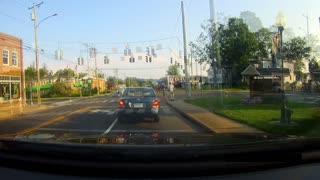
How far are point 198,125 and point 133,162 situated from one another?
14.4m

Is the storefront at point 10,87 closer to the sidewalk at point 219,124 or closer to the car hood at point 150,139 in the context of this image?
the sidewalk at point 219,124

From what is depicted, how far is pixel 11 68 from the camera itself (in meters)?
46.8

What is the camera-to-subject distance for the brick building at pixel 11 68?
147ft

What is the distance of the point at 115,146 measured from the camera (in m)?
3.28

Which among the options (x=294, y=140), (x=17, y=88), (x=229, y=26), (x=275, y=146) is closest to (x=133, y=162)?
(x=275, y=146)

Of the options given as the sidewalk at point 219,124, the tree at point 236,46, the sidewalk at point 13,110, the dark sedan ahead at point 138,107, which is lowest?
the sidewalk at point 13,110

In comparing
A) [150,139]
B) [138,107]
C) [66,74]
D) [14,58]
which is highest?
[66,74]

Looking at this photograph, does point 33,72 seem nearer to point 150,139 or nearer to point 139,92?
point 139,92

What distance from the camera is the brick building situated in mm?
44844

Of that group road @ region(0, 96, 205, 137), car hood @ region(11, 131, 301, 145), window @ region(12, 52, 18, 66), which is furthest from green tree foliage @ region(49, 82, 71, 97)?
car hood @ region(11, 131, 301, 145)

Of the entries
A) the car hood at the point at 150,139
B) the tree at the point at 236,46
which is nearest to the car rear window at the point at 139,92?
the tree at the point at 236,46

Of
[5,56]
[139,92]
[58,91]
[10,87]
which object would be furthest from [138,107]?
[58,91]

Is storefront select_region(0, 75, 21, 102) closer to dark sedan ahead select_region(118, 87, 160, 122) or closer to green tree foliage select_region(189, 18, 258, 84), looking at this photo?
green tree foliage select_region(189, 18, 258, 84)

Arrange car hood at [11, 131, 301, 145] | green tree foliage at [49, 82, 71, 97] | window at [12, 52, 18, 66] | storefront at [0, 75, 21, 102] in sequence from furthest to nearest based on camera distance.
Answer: green tree foliage at [49, 82, 71, 97], window at [12, 52, 18, 66], storefront at [0, 75, 21, 102], car hood at [11, 131, 301, 145]
